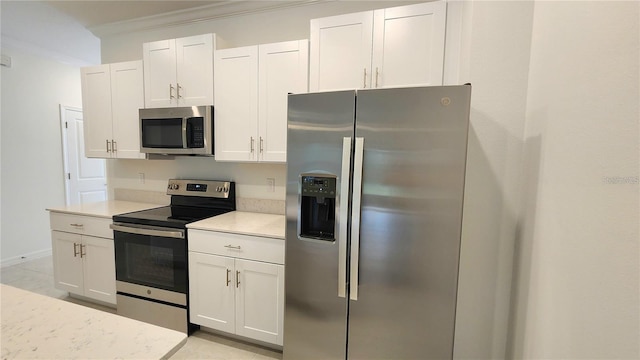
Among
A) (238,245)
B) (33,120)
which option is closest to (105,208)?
(238,245)

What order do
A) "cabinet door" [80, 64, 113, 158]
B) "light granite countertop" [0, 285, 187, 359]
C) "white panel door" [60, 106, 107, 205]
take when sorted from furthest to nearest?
"white panel door" [60, 106, 107, 205] → "cabinet door" [80, 64, 113, 158] → "light granite countertop" [0, 285, 187, 359]

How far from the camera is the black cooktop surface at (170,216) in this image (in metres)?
2.14

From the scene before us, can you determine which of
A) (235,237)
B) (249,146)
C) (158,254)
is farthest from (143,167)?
(235,237)

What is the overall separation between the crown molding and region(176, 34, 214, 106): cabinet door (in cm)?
40

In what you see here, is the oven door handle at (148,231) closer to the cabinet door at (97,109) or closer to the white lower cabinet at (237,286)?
the white lower cabinet at (237,286)

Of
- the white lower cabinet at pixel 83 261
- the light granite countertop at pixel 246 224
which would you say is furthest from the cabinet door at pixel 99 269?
the light granite countertop at pixel 246 224

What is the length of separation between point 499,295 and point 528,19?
1.49 m

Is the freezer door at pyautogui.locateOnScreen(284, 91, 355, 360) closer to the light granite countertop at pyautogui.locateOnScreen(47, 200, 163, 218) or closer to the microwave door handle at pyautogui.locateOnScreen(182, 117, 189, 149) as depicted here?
the microwave door handle at pyautogui.locateOnScreen(182, 117, 189, 149)

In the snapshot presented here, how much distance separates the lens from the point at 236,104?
7.42 feet

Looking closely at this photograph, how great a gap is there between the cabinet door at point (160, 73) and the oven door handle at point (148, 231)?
1.10m

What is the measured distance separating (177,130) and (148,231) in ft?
2.85

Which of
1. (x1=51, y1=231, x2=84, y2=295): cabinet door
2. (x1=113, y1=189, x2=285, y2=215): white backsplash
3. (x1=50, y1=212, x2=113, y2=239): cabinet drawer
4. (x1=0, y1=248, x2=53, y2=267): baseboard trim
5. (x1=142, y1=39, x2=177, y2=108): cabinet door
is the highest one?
(x1=142, y1=39, x2=177, y2=108): cabinet door

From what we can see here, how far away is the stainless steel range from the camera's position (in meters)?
2.11

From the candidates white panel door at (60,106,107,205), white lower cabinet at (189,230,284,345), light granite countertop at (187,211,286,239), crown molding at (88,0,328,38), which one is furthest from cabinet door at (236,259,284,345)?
white panel door at (60,106,107,205)
